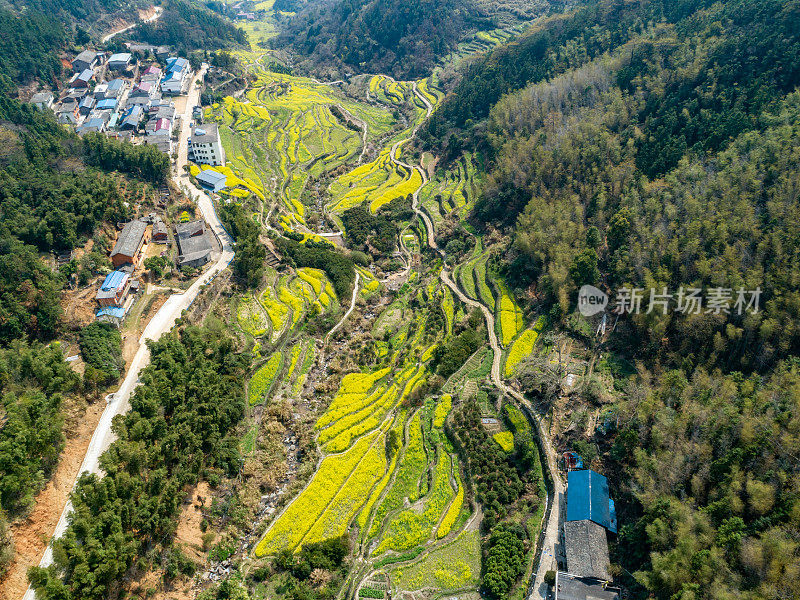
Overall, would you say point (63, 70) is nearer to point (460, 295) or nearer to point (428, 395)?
point (460, 295)

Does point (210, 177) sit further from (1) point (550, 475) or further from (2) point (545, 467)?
(1) point (550, 475)

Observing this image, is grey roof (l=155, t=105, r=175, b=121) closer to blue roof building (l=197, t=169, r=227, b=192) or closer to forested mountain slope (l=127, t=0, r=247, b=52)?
blue roof building (l=197, t=169, r=227, b=192)

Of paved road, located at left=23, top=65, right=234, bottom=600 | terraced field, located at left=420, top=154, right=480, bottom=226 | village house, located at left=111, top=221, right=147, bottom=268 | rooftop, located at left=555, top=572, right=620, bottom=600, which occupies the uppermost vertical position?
village house, located at left=111, top=221, right=147, bottom=268

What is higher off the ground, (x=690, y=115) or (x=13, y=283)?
(x=690, y=115)

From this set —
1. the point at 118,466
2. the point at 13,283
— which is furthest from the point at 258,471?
the point at 13,283

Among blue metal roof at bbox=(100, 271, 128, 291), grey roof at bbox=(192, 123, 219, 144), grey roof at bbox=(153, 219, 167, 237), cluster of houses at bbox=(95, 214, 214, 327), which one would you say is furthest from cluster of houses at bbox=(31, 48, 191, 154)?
blue metal roof at bbox=(100, 271, 128, 291)

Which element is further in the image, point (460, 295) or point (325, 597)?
point (460, 295)
